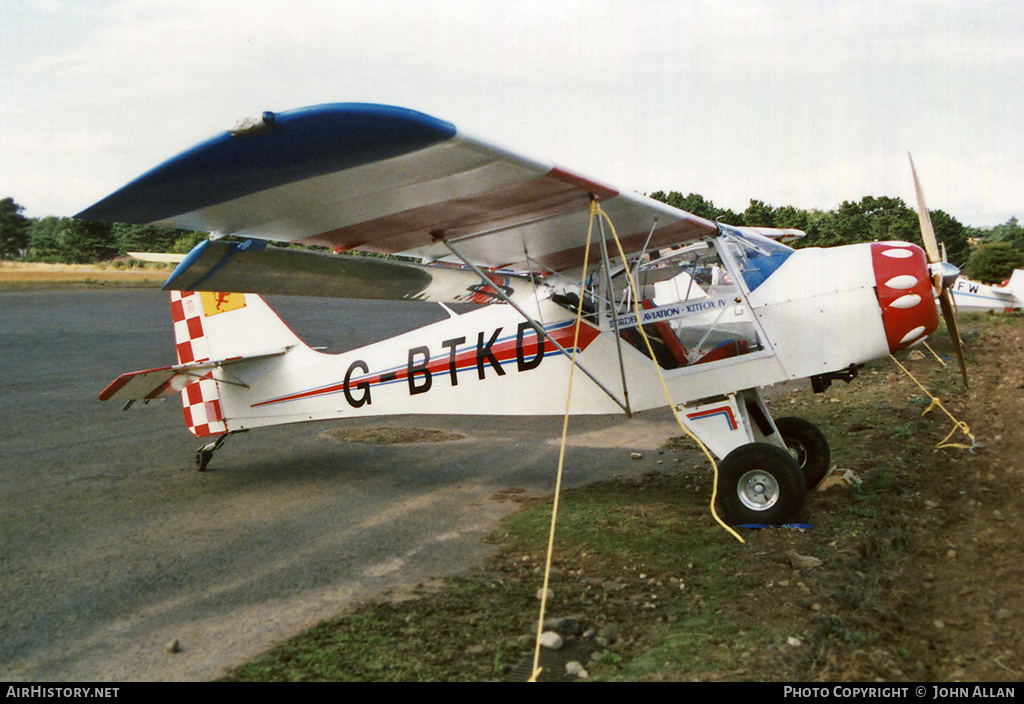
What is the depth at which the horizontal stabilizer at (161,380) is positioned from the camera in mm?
7191

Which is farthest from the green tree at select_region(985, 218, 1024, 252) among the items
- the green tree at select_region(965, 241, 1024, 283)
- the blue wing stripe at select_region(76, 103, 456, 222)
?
the blue wing stripe at select_region(76, 103, 456, 222)

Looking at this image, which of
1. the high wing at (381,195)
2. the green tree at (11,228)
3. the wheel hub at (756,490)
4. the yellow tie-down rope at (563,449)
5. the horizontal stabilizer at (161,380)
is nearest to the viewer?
the high wing at (381,195)

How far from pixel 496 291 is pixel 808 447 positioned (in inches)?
134

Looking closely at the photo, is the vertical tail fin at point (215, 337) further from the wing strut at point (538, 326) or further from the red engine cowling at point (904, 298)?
the red engine cowling at point (904, 298)

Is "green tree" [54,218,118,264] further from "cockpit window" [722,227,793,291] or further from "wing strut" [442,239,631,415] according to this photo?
"cockpit window" [722,227,793,291]

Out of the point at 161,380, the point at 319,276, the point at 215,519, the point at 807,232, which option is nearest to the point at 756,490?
the point at 319,276

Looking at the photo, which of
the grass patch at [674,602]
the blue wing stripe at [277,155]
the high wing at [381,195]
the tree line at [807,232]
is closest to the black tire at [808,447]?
the grass patch at [674,602]

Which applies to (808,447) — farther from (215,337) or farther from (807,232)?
(807,232)

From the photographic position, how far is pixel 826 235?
31.3 m

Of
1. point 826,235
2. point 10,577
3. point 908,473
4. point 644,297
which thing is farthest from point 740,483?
point 826,235

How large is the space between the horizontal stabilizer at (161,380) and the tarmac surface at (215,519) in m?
0.95

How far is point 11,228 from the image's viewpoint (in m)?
34.3

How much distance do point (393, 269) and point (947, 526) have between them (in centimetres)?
511

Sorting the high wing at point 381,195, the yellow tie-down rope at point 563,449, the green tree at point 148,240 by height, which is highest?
the green tree at point 148,240
